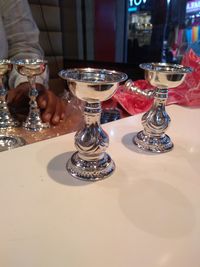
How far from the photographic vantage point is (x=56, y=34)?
1.65 m

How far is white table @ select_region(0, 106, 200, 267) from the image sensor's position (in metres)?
0.21

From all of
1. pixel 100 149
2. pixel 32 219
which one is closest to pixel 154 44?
pixel 100 149

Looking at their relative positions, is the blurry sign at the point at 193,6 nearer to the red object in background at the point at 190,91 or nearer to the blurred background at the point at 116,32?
the blurred background at the point at 116,32

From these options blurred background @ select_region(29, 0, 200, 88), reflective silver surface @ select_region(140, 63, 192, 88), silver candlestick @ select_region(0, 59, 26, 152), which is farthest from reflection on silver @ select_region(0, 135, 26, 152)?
blurred background @ select_region(29, 0, 200, 88)

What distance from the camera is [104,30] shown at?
170cm

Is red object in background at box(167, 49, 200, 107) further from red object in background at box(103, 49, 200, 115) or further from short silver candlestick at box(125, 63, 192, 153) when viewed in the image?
short silver candlestick at box(125, 63, 192, 153)

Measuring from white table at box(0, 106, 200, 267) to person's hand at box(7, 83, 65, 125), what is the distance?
0.62ft

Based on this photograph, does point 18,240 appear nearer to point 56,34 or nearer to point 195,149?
point 195,149

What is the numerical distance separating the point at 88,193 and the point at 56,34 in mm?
1577

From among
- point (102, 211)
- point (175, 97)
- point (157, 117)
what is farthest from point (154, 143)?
point (175, 97)

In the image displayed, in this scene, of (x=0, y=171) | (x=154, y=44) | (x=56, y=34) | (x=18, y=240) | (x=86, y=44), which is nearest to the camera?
(x=18, y=240)

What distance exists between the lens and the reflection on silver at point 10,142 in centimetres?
42

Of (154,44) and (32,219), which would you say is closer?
(32,219)

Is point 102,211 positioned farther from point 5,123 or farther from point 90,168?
point 5,123
